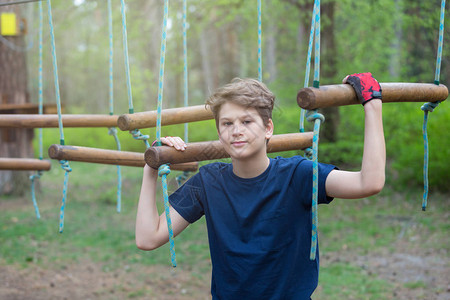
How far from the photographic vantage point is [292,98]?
7.60 metres

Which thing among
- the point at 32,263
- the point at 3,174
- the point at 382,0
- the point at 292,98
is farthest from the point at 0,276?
the point at 382,0

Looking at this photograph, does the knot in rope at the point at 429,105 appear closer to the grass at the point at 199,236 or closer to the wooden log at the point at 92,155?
the wooden log at the point at 92,155

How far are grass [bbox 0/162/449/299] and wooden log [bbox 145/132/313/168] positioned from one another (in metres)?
2.22

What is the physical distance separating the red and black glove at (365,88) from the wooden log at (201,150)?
0.57 meters

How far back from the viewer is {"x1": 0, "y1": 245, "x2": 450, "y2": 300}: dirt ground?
13.7ft

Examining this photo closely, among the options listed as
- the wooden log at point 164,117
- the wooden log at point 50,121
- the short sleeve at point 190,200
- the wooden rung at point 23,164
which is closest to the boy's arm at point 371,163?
the short sleeve at point 190,200

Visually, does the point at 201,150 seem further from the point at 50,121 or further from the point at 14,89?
the point at 14,89

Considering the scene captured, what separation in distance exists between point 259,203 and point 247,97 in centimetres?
35

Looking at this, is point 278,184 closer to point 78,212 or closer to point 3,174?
point 78,212

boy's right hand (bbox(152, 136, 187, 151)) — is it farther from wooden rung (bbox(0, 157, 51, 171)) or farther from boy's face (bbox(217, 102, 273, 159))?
wooden rung (bbox(0, 157, 51, 171))

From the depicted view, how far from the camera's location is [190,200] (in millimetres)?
1885

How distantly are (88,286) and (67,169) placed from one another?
216 centimetres

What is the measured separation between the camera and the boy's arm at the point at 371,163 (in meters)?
1.52

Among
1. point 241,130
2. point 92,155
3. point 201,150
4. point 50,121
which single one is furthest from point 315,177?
point 50,121
